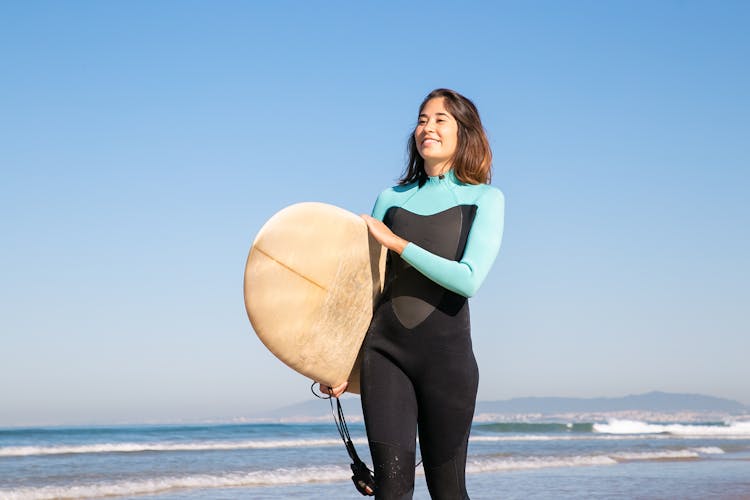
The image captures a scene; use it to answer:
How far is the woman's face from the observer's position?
8.88 ft

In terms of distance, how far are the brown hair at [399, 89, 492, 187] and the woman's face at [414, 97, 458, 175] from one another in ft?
0.06

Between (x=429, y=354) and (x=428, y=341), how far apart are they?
0.04 metres

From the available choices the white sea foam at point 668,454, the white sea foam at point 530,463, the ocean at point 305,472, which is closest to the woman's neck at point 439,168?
the ocean at point 305,472

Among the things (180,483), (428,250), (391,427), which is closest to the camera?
(391,427)

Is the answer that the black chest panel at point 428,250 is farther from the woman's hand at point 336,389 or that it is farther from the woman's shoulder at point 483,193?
the woman's hand at point 336,389

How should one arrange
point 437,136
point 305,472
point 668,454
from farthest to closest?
point 668,454 < point 305,472 < point 437,136

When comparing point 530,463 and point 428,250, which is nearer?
point 428,250

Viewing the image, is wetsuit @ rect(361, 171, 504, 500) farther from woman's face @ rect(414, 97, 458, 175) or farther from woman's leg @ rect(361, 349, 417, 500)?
woman's face @ rect(414, 97, 458, 175)

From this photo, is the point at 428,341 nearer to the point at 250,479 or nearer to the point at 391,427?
the point at 391,427

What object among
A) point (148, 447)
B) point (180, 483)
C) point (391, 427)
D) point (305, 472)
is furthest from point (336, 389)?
point (148, 447)

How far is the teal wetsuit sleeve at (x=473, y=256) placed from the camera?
2434 mm

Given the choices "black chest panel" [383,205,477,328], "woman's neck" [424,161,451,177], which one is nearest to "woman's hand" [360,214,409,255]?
"black chest panel" [383,205,477,328]

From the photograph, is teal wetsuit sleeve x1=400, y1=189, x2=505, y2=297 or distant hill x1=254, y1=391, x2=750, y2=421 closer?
teal wetsuit sleeve x1=400, y1=189, x2=505, y2=297

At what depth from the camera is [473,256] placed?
2.51 m
